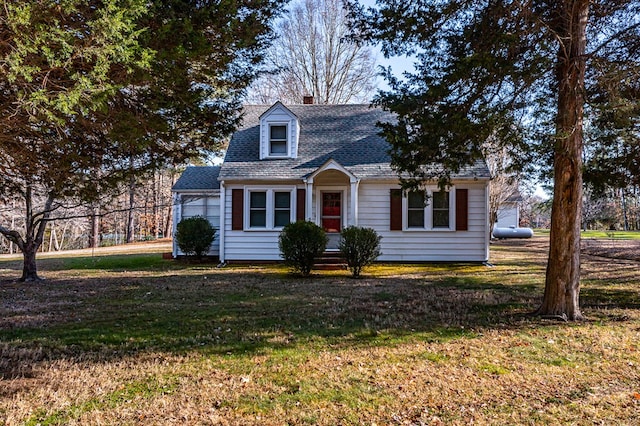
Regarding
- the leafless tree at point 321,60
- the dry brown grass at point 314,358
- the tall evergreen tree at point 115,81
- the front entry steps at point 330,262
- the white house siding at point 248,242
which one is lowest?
the dry brown grass at point 314,358

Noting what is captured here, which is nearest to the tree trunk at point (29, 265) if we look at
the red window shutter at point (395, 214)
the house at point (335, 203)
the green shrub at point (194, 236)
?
the green shrub at point (194, 236)

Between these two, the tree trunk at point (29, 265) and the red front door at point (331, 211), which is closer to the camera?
the tree trunk at point (29, 265)

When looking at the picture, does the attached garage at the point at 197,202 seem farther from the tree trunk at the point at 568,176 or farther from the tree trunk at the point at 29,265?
the tree trunk at the point at 568,176

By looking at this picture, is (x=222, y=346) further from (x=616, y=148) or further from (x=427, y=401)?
(x=616, y=148)

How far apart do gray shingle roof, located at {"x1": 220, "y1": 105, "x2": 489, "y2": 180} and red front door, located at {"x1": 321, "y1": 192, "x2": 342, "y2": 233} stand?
1111 mm

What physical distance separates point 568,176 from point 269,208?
31.0 ft

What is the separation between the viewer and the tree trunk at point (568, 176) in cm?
577

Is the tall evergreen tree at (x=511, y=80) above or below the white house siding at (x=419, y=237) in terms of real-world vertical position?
above

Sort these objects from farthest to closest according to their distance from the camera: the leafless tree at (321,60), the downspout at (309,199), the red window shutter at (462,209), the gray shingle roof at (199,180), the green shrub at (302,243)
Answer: the leafless tree at (321,60), the gray shingle roof at (199,180), the red window shutter at (462,209), the downspout at (309,199), the green shrub at (302,243)

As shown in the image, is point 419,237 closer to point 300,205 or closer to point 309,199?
point 309,199

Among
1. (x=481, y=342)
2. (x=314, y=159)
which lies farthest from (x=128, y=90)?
(x=314, y=159)

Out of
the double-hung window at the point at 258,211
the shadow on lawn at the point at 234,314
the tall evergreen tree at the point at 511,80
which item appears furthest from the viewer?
the double-hung window at the point at 258,211

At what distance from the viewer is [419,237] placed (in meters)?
13.6

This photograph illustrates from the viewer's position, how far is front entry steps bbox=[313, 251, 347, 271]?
40.0 feet
